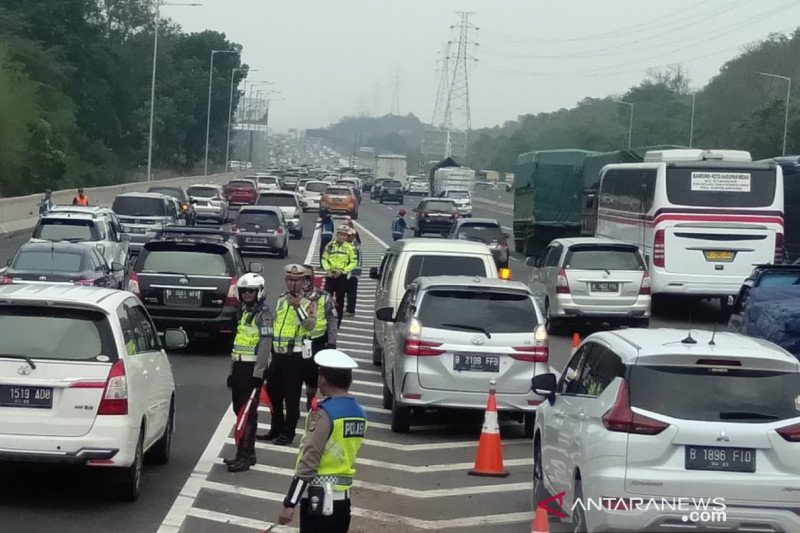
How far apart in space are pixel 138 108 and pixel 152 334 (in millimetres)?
109730

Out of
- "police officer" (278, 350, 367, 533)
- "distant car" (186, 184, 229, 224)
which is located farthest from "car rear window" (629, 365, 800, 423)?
"distant car" (186, 184, 229, 224)

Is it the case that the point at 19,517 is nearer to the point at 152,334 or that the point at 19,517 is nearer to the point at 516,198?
the point at 152,334

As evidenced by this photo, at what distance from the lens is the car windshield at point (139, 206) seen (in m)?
38.4

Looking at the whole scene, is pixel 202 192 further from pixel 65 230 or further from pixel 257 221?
pixel 65 230

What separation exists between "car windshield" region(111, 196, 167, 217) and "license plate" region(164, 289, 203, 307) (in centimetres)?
1828

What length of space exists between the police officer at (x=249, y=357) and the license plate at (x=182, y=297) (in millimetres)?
8048

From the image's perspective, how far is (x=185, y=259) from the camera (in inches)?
821

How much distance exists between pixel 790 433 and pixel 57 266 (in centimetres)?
1618

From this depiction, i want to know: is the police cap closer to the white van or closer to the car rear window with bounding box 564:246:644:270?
the white van

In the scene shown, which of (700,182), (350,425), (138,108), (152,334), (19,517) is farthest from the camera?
(138,108)

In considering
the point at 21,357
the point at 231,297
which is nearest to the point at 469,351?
the point at 21,357

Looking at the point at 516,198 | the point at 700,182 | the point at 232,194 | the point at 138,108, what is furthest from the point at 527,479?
the point at 138,108

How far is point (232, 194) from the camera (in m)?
73.9

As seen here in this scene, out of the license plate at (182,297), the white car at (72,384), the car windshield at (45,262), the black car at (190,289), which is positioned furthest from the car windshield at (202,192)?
the white car at (72,384)
